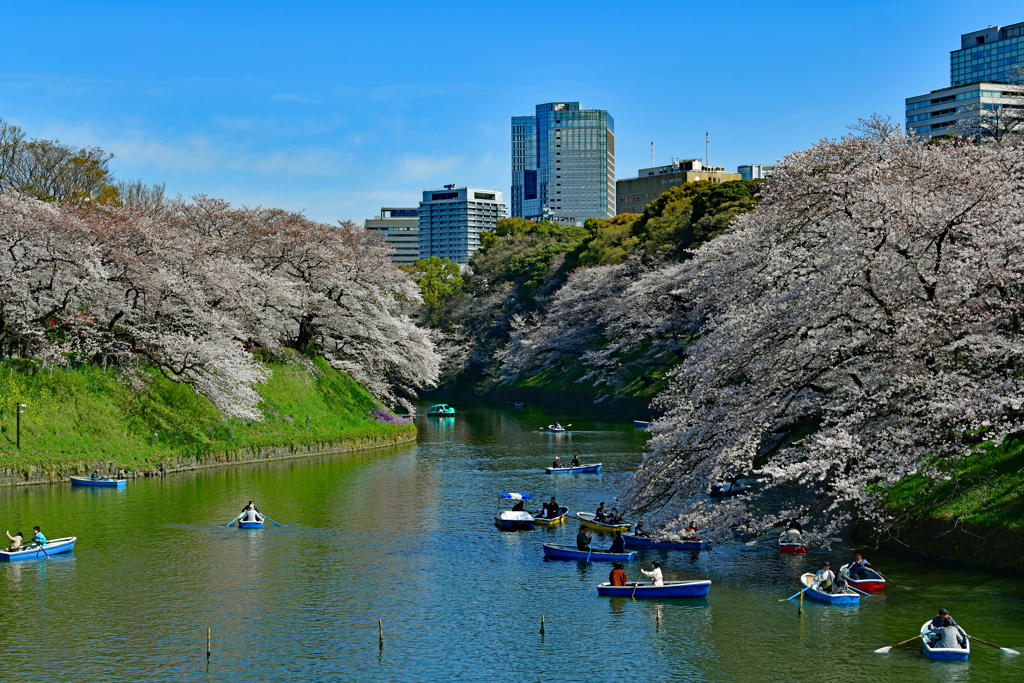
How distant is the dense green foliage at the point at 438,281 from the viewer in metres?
124

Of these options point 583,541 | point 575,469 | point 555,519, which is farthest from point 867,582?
point 575,469

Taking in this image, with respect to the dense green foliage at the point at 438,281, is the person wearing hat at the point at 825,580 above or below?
below

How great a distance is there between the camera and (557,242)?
11862cm

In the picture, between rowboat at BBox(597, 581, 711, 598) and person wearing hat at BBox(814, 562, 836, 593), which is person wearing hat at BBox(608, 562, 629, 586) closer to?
rowboat at BBox(597, 581, 711, 598)

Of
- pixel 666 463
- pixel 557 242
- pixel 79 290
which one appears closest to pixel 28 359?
pixel 79 290

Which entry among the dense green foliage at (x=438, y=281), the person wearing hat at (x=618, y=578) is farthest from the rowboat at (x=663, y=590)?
the dense green foliage at (x=438, y=281)

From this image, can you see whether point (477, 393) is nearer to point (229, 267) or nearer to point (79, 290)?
point (229, 267)

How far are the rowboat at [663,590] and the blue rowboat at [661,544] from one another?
17.3 ft

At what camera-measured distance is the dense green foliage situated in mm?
123875

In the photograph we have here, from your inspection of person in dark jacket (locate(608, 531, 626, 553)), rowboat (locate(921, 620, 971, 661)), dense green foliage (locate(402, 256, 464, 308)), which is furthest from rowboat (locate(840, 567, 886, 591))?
dense green foliage (locate(402, 256, 464, 308))

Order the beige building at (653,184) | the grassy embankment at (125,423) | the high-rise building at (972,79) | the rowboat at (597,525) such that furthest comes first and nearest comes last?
1. the beige building at (653,184)
2. the high-rise building at (972,79)
3. the grassy embankment at (125,423)
4. the rowboat at (597,525)

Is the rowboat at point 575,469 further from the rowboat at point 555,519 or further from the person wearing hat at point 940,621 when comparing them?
the person wearing hat at point 940,621

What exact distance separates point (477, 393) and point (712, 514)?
8313 centimetres

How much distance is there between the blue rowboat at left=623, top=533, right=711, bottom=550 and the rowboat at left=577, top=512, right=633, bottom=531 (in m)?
0.90
